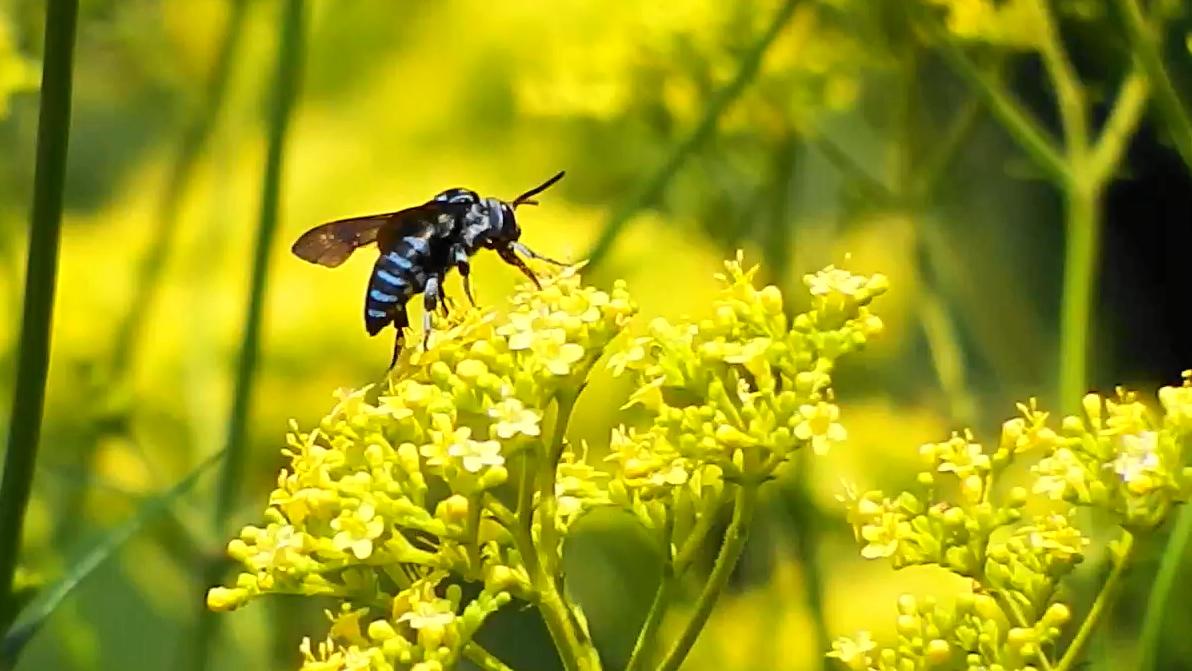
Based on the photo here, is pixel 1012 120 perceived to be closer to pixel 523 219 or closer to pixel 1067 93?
pixel 1067 93

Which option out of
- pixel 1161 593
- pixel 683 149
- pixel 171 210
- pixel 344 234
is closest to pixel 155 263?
pixel 171 210

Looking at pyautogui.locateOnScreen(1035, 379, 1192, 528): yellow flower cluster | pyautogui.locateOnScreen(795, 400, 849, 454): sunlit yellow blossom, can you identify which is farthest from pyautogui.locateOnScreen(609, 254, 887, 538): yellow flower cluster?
pyautogui.locateOnScreen(1035, 379, 1192, 528): yellow flower cluster

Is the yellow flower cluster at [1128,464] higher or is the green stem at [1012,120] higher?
the green stem at [1012,120]

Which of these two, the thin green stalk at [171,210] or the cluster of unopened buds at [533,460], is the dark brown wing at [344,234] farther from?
the cluster of unopened buds at [533,460]

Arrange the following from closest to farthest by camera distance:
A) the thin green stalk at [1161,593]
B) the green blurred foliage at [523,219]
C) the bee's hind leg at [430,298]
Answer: the thin green stalk at [1161,593], the bee's hind leg at [430,298], the green blurred foliage at [523,219]

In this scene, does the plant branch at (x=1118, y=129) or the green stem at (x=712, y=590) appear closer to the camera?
the green stem at (x=712, y=590)

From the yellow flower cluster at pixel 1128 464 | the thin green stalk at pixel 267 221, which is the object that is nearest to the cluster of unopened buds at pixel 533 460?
the yellow flower cluster at pixel 1128 464

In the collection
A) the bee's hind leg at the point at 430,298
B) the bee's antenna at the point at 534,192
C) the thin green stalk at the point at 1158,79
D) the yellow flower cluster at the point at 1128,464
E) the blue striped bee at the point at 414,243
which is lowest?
the yellow flower cluster at the point at 1128,464
